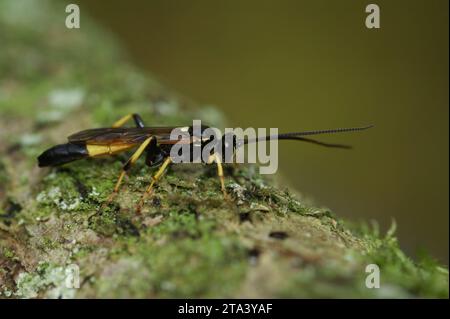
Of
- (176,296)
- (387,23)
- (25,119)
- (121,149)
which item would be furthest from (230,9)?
(176,296)

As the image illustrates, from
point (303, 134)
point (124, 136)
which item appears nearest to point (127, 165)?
point (124, 136)

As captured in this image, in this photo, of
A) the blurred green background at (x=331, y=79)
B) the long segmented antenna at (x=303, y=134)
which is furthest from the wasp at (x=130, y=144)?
the blurred green background at (x=331, y=79)

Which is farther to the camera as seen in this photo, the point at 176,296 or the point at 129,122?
the point at 129,122

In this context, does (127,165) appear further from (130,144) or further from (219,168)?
(219,168)

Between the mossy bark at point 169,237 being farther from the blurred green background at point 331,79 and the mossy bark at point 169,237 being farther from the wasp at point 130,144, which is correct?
the blurred green background at point 331,79

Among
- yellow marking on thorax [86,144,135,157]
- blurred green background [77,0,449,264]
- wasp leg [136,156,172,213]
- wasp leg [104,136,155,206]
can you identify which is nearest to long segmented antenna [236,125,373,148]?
wasp leg [136,156,172,213]

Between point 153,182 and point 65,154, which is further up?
point 65,154
